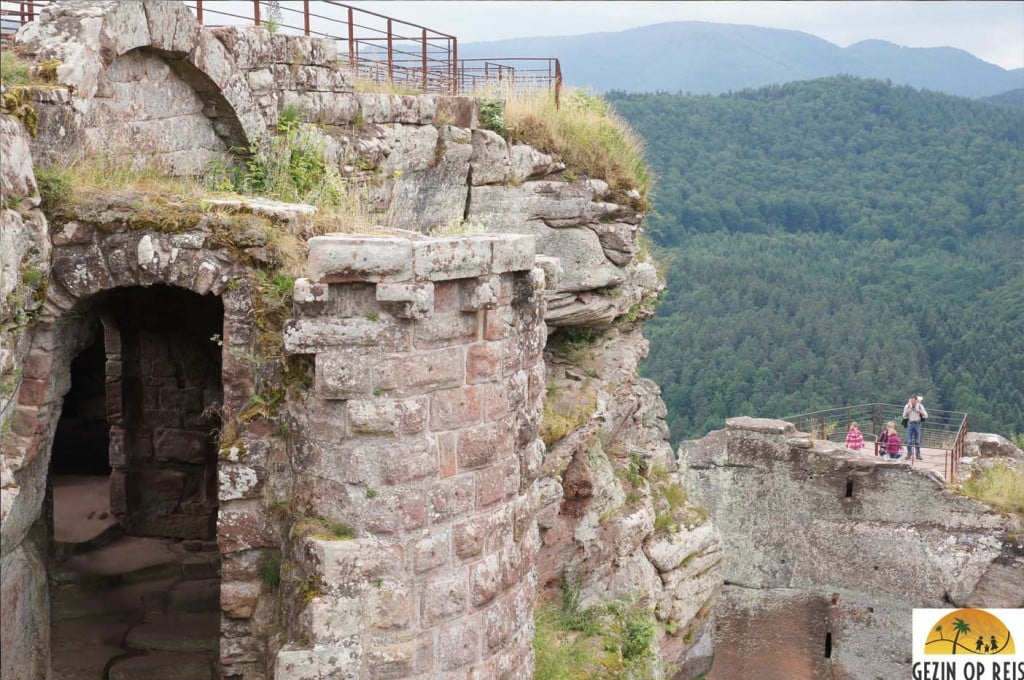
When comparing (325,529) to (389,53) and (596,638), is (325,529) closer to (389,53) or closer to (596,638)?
(596,638)

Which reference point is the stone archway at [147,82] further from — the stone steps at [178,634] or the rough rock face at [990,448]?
the rough rock face at [990,448]

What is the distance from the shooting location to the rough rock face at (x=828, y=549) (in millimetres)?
16500

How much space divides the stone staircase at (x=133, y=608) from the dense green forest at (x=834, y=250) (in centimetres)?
2156

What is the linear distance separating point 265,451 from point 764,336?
121 ft

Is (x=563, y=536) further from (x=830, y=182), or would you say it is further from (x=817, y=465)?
(x=830, y=182)

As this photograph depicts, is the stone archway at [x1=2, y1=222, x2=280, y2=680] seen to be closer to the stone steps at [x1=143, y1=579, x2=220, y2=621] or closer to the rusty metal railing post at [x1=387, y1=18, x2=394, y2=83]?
the stone steps at [x1=143, y1=579, x2=220, y2=621]

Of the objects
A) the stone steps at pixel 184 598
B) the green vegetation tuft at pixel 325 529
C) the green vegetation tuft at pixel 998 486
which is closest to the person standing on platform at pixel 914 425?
the green vegetation tuft at pixel 998 486

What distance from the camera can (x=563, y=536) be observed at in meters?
11.8

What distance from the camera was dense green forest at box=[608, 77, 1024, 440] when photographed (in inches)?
1502

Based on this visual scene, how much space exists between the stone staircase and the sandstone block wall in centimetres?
291

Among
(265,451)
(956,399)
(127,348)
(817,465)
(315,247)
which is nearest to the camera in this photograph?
(315,247)

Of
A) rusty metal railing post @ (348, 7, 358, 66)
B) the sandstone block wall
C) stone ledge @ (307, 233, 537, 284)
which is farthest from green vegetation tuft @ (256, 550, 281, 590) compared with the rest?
rusty metal railing post @ (348, 7, 358, 66)

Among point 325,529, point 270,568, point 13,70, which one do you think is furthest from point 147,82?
point 325,529

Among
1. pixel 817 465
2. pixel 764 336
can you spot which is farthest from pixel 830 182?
pixel 817 465
